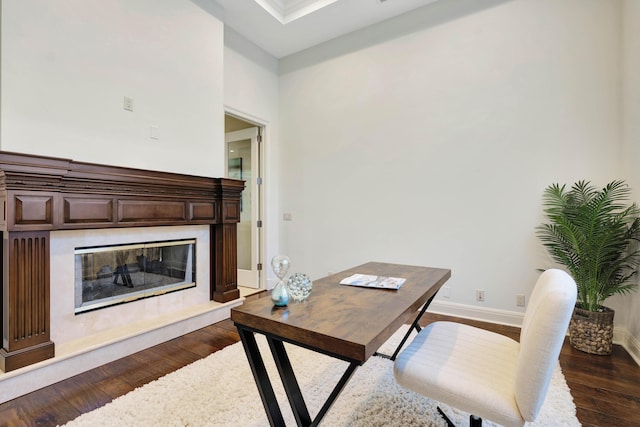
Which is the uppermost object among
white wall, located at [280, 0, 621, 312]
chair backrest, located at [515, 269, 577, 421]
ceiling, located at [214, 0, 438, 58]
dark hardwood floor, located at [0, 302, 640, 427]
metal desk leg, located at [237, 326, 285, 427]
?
ceiling, located at [214, 0, 438, 58]

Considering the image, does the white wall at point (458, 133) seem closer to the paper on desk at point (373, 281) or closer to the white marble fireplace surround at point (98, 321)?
the paper on desk at point (373, 281)

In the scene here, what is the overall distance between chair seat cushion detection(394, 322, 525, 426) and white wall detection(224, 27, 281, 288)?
315 cm

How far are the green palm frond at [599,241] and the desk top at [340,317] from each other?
157cm

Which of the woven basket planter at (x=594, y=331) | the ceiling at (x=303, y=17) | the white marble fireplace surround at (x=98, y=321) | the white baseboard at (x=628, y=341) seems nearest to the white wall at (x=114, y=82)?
the ceiling at (x=303, y=17)

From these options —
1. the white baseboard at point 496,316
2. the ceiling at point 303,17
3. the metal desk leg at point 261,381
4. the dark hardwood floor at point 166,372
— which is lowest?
the dark hardwood floor at point 166,372

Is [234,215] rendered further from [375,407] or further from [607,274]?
[607,274]

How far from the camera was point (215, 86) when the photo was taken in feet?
11.0

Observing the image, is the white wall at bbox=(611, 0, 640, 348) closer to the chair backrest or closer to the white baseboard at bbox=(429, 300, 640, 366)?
the white baseboard at bbox=(429, 300, 640, 366)

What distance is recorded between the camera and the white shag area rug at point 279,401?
1.64 metres

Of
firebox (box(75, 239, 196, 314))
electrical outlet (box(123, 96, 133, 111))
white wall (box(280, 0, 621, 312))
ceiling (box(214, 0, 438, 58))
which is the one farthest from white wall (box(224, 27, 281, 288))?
firebox (box(75, 239, 196, 314))

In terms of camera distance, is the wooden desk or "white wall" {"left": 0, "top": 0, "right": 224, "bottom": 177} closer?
the wooden desk

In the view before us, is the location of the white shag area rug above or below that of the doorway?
below

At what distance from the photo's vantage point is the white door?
4477 mm

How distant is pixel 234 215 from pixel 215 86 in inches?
56.2
